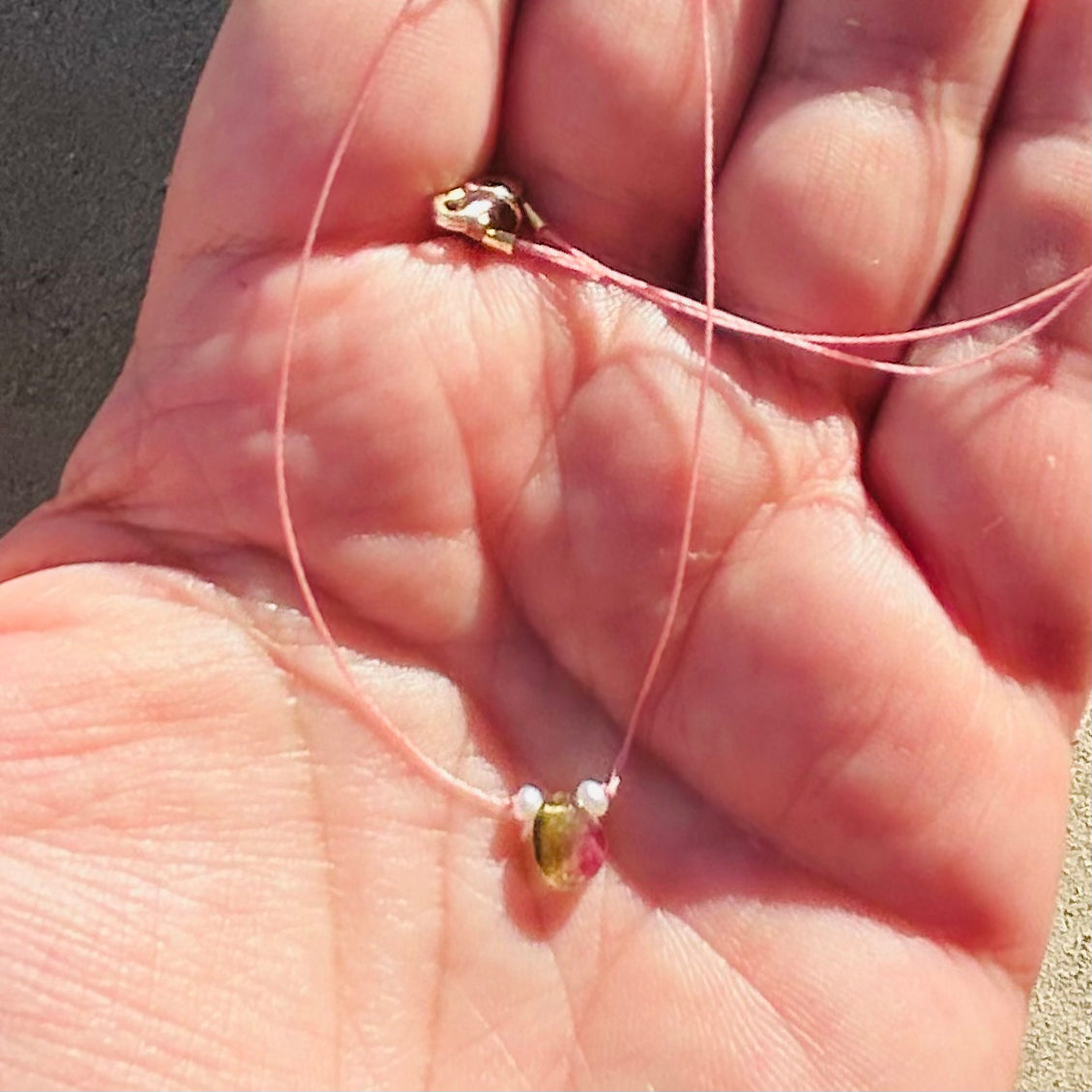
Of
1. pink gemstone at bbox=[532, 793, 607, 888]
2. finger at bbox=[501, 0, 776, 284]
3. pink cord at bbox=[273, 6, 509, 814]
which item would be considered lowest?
pink gemstone at bbox=[532, 793, 607, 888]

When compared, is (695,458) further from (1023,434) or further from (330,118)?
(330,118)

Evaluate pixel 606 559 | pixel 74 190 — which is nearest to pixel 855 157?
pixel 606 559

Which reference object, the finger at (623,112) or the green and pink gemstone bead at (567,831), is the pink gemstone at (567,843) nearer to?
the green and pink gemstone bead at (567,831)

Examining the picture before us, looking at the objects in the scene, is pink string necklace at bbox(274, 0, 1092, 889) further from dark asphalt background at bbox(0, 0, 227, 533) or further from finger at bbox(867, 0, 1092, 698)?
dark asphalt background at bbox(0, 0, 227, 533)

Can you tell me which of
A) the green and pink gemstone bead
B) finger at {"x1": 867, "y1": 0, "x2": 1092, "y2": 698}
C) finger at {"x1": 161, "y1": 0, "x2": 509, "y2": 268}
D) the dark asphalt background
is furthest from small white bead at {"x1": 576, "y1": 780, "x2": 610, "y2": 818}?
the dark asphalt background

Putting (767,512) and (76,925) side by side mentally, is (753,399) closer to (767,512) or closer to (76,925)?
(767,512)

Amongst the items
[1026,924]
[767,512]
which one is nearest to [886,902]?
[1026,924]
